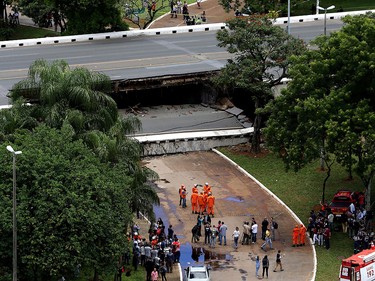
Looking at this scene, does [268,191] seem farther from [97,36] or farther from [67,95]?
[97,36]

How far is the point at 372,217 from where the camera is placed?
57.2 meters

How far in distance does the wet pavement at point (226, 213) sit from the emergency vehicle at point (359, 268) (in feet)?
10.1

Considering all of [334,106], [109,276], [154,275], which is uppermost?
[334,106]

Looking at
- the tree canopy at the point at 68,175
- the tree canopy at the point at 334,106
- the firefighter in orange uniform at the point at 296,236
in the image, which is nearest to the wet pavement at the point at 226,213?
the firefighter in orange uniform at the point at 296,236

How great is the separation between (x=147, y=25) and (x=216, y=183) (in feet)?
104

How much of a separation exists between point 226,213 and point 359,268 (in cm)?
1215

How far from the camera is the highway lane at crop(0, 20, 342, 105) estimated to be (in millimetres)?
73125

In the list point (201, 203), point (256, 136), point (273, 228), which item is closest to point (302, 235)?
point (273, 228)

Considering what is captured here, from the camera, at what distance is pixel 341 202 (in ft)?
191

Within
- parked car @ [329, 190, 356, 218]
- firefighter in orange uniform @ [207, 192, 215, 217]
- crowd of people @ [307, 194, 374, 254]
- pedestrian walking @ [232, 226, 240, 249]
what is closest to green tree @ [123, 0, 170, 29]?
firefighter in orange uniform @ [207, 192, 215, 217]

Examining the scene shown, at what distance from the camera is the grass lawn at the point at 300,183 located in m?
58.5

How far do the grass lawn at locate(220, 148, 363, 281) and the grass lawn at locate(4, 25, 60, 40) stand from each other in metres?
30.5

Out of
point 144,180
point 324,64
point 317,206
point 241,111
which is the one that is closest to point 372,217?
point 317,206

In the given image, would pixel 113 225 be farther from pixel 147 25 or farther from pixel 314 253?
pixel 147 25
